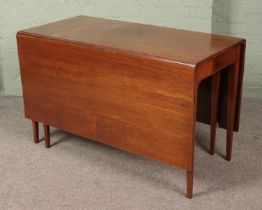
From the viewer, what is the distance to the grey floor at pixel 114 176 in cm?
219

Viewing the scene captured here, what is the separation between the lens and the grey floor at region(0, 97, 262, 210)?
2.19m

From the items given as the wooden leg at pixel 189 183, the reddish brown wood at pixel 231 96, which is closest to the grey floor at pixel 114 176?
the wooden leg at pixel 189 183

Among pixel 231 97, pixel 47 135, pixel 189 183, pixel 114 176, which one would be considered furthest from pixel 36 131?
pixel 231 97

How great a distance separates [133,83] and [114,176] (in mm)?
535

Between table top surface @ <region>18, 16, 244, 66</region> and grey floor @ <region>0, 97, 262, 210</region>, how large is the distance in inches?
25.6

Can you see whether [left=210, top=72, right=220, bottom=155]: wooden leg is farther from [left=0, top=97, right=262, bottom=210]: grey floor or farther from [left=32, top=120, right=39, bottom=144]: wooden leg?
[left=32, top=120, right=39, bottom=144]: wooden leg

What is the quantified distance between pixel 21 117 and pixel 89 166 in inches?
32.3

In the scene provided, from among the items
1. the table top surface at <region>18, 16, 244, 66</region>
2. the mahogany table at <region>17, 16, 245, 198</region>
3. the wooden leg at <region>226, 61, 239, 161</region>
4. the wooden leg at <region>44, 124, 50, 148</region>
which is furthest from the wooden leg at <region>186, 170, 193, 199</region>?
the wooden leg at <region>44, 124, 50, 148</region>

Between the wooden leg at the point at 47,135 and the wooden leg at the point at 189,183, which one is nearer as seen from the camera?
the wooden leg at the point at 189,183

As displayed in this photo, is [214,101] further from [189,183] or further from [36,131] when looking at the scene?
[36,131]

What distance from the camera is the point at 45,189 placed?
2.30 meters

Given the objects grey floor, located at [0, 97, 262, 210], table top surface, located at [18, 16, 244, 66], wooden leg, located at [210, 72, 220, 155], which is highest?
table top surface, located at [18, 16, 244, 66]

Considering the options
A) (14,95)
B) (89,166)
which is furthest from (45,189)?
(14,95)

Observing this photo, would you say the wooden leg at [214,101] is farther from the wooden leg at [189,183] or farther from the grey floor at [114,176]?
the wooden leg at [189,183]
